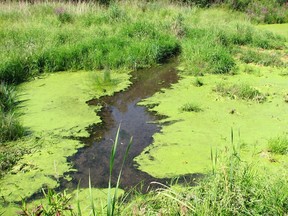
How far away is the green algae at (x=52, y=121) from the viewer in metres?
3.83

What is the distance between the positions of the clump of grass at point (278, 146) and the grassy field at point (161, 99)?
1cm

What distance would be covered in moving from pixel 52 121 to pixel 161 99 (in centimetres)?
187

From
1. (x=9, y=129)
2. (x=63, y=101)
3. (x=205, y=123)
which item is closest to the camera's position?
(x=9, y=129)

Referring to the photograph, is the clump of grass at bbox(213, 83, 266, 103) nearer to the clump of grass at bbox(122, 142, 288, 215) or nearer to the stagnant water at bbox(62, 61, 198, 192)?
the stagnant water at bbox(62, 61, 198, 192)

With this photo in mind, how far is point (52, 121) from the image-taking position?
205 inches

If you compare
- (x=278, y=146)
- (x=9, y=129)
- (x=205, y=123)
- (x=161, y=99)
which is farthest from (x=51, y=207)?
(x=161, y=99)

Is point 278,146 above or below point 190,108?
above

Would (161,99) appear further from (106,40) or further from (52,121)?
(106,40)

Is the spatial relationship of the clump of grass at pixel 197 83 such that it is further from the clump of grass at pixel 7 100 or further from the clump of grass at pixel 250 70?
the clump of grass at pixel 7 100

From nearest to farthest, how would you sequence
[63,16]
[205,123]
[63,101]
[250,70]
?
[205,123] → [63,101] → [250,70] → [63,16]

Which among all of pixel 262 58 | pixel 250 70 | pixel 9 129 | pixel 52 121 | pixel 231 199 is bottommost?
pixel 52 121

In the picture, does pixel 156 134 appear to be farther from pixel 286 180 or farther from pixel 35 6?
pixel 35 6

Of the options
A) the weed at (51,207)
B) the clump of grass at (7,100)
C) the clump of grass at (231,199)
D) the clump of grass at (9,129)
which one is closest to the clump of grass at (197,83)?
the clump of grass at (7,100)

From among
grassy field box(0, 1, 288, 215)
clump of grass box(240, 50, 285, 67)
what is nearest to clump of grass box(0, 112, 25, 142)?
grassy field box(0, 1, 288, 215)
